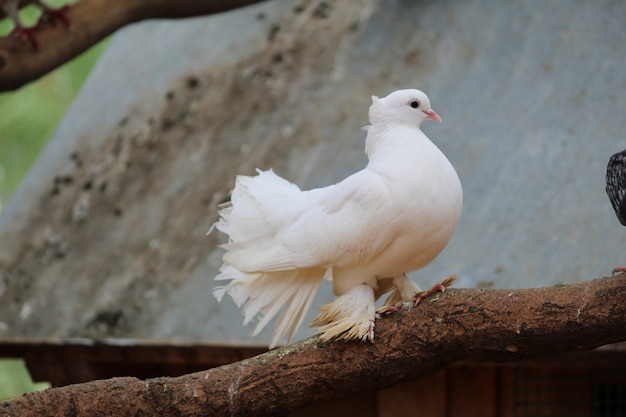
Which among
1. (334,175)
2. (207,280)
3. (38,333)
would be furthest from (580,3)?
(38,333)

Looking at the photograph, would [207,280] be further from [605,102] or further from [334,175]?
[605,102]

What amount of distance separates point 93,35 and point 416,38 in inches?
81.2

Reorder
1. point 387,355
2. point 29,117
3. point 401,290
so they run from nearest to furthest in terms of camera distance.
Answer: point 387,355, point 401,290, point 29,117

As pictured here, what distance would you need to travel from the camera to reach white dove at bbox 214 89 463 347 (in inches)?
143

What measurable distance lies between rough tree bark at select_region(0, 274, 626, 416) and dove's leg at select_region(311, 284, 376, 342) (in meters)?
0.05

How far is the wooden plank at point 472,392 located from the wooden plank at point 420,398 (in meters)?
0.06

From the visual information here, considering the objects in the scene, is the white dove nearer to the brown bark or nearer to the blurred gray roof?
the blurred gray roof

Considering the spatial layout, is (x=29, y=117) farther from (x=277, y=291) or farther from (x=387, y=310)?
(x=387, y=310)

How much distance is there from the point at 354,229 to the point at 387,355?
47 cm

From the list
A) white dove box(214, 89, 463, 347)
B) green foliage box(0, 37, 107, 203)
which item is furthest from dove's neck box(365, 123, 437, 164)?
green foliage box(0, 37, 107, 203)

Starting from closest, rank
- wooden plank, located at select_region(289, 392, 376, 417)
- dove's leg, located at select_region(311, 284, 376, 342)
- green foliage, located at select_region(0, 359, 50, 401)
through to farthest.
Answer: dove's leg, located at select_region(311, 284, 376, 342) → wooden plank, located at select_region(289, 392, 376, 417) → green foliage, located at select_region(0, 359, 50, 401)

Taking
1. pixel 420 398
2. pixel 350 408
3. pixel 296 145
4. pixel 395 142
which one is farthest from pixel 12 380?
pixel 395 142

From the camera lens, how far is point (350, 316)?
370 centimetres

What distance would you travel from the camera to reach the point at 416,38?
662 centimetres
